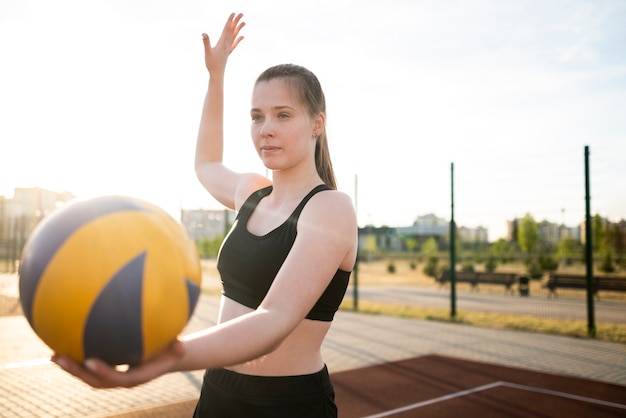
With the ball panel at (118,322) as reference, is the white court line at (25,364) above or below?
below

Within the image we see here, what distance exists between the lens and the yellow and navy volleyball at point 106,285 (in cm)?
132

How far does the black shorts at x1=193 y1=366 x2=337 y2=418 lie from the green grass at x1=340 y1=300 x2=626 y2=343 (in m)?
10.4

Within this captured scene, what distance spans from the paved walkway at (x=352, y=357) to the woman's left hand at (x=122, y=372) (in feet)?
16.4

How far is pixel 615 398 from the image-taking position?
657 centimetres

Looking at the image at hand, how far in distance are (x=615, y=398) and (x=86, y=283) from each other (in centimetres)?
708

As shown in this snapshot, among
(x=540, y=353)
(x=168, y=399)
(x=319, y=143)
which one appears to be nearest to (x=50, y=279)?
(x=319, y=143)

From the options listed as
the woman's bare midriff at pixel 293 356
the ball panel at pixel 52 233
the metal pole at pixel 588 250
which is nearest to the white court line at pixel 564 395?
the metal pole at pixel 588 250

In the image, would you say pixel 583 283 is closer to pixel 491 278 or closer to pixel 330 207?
pixel 491 278

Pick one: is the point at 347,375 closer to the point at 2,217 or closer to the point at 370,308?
the point at 370,308

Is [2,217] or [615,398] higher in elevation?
[2,217]

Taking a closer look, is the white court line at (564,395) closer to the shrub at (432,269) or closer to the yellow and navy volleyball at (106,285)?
the yellow and navy volleyball at (106,285)

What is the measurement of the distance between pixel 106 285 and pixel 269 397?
84 centimetres

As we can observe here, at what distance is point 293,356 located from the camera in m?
1.97

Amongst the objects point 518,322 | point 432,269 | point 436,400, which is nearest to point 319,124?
point 436,400
